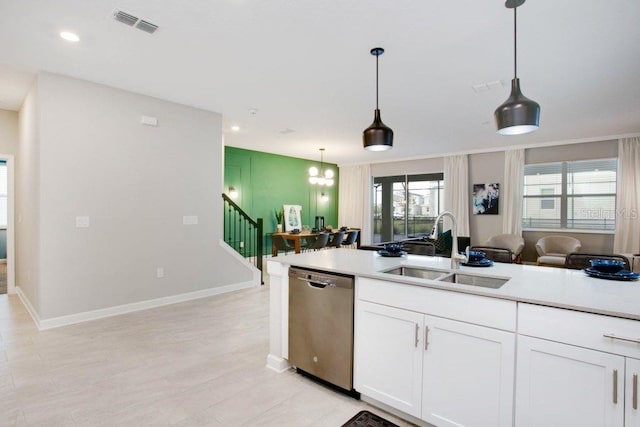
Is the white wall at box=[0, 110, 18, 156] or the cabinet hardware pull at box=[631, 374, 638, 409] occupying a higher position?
the white wall at box=[0, 110, 18, 156]

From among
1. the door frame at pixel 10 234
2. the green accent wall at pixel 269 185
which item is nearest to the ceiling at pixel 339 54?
the door frame at pixel 10 234

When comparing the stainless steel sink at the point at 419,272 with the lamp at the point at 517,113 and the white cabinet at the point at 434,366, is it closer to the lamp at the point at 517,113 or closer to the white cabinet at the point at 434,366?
the white cabinet at the point at 434,366

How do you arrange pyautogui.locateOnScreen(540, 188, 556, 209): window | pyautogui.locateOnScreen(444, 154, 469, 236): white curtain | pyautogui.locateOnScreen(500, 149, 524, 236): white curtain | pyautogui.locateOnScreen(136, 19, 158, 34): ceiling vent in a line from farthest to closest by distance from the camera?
pyautogui.locateOnScreen(444, 154, 469, 236): white curtain < pyautogui.locateOnScreen(500, 149, 524, 236): white curtain < pyautogui.locateOnScreen(540, 188, 556, 209): window < pyautogui.locateOnScreen(136, 19, 158, 34): ceiling vent

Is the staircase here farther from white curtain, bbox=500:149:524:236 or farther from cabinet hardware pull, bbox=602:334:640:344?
cabinet hardware pull, bbox=602:334:640:344

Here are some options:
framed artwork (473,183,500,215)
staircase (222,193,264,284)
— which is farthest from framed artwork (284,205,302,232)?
framed artwork (473,183,500,215)

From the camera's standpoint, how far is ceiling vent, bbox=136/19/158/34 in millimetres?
2539

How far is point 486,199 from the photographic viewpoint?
7543 millimetres

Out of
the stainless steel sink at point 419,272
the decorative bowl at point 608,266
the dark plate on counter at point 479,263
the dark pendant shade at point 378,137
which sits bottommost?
the stainless steel sink at point 419,272

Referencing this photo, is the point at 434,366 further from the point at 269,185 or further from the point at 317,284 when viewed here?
the point at 269,185

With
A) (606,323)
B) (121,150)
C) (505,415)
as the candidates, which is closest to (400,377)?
(505,415)

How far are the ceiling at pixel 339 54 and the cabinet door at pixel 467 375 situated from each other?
2.16 meters

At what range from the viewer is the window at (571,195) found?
632cm

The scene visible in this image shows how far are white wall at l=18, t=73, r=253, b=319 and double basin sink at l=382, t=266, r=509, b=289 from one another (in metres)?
3.27

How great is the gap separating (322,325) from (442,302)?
2.93ft
